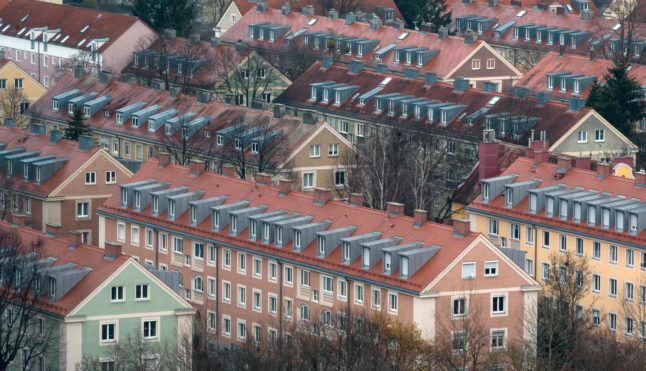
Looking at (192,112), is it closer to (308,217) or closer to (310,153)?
(310,153)

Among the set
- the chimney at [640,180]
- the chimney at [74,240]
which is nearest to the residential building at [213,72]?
the chimney at [640,180]

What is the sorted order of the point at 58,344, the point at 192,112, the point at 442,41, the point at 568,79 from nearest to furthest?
the point at 58,344
the point at 192,112
the point at 568,79
the point at 442,41

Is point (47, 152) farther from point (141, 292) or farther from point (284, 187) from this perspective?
point (141, 292)

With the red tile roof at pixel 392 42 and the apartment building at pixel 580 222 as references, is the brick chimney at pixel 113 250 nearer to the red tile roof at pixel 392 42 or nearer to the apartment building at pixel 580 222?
the apartment building at pixel 580 222

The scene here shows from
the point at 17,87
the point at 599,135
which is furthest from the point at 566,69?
the point at 17,87

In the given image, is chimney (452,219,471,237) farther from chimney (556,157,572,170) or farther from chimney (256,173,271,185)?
chimney (556,157,572,170)

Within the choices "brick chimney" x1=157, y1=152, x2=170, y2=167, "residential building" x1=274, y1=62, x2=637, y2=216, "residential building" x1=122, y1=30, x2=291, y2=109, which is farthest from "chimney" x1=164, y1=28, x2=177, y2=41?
"brick chimney" x1=157, y1=152, x2=170, y2=167

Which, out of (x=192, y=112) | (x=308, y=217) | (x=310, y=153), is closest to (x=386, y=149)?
(x=310, y=153)

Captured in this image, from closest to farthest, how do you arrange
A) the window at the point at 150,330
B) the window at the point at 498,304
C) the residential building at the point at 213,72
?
the window at the point at 150,330
the window at the point at 498,304
the residential building at the point at 213,72
